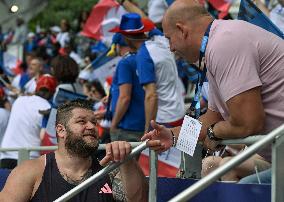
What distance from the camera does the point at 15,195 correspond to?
201 inches

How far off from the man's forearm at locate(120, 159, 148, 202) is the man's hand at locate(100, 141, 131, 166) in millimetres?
322

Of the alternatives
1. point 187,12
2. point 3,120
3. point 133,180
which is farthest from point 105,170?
point 3,120

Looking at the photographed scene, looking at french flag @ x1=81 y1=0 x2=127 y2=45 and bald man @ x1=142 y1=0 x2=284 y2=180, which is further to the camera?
french flag @ x1=81 y1=0 x2=127 y2=45

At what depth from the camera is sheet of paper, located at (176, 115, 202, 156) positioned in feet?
14.9

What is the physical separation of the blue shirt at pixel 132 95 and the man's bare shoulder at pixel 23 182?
2828 mm

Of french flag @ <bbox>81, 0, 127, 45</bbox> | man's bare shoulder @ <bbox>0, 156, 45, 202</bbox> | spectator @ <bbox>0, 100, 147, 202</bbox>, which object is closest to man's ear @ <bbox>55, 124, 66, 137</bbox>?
spectator @ <bbox>0, 100, 147, 202</bbox>

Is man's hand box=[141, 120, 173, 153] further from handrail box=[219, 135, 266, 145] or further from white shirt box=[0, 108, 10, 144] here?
white shirt box=[0, 108, 10, 144]

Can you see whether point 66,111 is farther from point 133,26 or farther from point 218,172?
point 133,26

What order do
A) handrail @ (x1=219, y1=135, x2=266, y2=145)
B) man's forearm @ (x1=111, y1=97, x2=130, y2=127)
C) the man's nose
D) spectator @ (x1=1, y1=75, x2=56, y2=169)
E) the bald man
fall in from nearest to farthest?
1. handrail @ (x1=219, y1=135, x2=266, y2=145)
2. the bald man
3. the man's nose
4. man's forearm @ (x1=111, y1=97, x2=130, y2=127)
5. spectator @ (x1=1, y1=75, x2=56, y2=169)

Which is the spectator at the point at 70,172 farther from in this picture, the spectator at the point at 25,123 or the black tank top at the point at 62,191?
the spectator at the point at 25,123

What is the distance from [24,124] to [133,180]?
3.76 meters

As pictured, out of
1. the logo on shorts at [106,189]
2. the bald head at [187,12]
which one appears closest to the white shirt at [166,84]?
the logo on shorts at [106,189]

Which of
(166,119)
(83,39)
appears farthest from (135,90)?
(83,39)

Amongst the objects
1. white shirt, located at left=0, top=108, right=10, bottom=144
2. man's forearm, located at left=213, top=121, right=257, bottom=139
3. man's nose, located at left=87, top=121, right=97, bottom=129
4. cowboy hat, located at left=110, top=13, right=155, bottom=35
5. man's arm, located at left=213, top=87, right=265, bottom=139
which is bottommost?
white shirt, located at left=0, top=108, right=10, bottom=144
